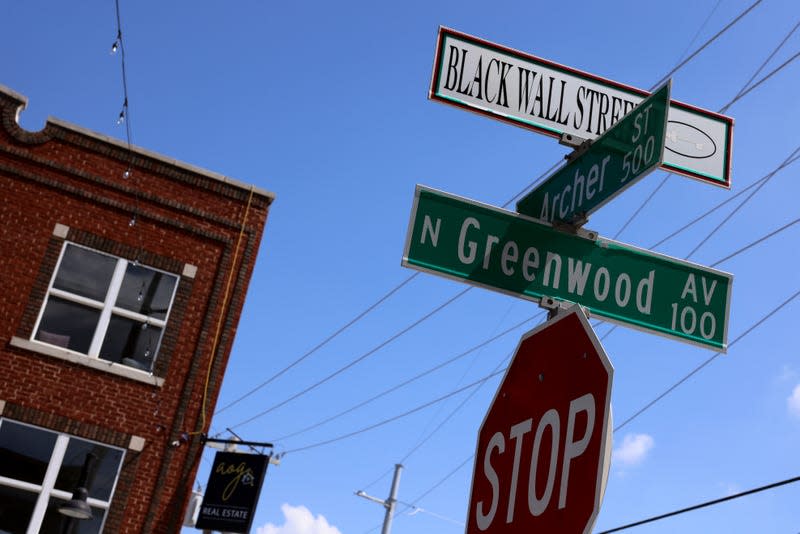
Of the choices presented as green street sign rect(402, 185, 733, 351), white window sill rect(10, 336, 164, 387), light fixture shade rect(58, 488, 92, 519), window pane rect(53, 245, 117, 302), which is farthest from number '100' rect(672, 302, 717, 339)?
window pane rect(53, 245, 117, 302)

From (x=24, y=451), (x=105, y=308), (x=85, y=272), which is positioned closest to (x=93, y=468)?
(x=24, y=451)

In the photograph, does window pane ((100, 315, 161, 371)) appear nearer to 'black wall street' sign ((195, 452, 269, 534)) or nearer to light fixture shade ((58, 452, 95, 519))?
'black wall street' sign ((195, 452, 269, 534))

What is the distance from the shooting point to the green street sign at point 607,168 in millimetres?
3820

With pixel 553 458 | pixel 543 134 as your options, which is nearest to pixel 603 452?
pixel 553 458

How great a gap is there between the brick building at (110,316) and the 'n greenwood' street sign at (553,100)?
10879 mm

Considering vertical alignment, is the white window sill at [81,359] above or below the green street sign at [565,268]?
above

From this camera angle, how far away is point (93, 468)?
551 inches

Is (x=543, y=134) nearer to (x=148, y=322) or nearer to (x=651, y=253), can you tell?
(x=651, y=253)

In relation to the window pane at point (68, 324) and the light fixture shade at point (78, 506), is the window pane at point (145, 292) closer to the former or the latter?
the window pane at point (68, 324)

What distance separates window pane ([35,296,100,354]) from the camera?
14539 mm

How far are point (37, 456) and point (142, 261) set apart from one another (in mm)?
3508

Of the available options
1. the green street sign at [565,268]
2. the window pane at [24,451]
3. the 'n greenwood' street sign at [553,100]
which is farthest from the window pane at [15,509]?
the green street sign at [565,268]

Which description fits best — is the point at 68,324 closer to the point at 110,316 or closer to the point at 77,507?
the point at 110,316

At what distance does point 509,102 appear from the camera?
16.3 feet
